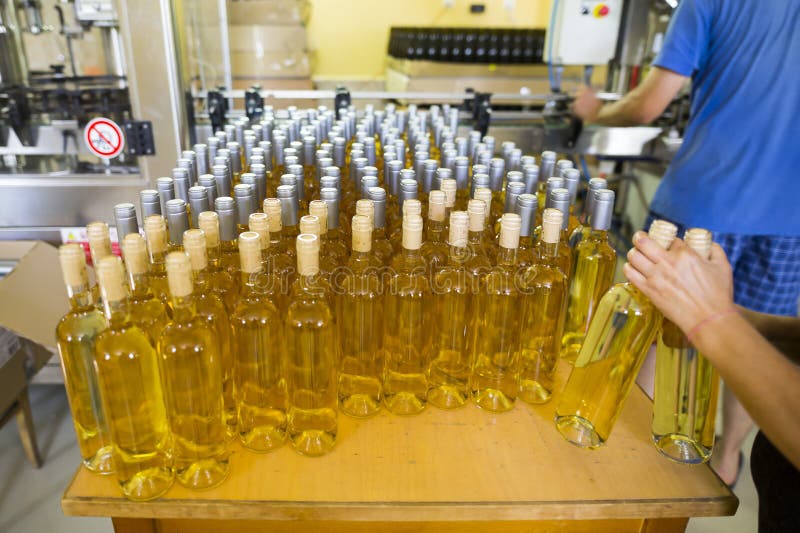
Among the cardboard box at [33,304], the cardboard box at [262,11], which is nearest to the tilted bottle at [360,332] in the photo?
the cardboard box at [33,304]

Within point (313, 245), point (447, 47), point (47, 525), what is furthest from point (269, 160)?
point (447, 47)

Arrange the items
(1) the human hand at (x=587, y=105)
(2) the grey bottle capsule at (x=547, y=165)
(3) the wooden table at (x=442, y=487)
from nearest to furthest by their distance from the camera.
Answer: (3) the wooden table at (x=442, y=487) → (2) the grey bottle capsule at (x=547, y=165) → (1) the human hand at (x=587, y=105)

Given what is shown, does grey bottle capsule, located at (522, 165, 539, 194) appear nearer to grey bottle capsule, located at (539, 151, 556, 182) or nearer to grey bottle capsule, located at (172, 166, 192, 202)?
grey bottle capsule, located at (539, 151, 556, 182)

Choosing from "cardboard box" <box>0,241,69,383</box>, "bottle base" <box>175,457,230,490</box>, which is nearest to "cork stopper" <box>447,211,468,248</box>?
"bottle base" <box>175,457,230,490</box>

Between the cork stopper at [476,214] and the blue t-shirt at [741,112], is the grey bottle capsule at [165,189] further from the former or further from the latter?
the blue t-shirt at [741,112]

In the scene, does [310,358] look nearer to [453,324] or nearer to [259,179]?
[453,324]

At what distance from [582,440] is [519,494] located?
147 mm

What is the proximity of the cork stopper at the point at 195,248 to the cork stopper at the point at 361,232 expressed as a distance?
0.64 ft

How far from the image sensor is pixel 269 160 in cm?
128

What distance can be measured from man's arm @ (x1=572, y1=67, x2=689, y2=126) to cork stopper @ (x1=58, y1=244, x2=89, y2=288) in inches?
59.5

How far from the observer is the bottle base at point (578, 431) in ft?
2.68

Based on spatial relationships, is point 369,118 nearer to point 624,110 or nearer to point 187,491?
point 624,110

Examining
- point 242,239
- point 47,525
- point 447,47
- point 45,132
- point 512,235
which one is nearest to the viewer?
point 242,239

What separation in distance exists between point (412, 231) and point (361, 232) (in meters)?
0.07
